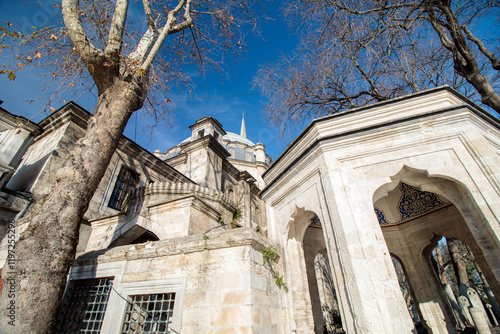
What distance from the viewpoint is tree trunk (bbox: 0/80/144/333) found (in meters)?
2.73

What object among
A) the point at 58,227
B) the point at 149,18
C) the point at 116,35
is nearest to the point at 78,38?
the point at 116,35

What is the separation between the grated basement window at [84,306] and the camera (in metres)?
4.00

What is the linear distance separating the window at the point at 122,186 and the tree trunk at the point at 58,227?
8.73 m

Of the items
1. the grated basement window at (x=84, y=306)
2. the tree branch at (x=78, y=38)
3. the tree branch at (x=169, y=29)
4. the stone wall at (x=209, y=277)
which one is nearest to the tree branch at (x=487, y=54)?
the stone wall at (x=209, y=277)

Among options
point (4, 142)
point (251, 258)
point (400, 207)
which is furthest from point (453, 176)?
point (4, 142)

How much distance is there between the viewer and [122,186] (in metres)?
12.7

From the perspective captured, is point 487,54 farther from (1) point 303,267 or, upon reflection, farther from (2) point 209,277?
(2) point 209,277

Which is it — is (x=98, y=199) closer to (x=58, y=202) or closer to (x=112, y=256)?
(x=112, y=256)

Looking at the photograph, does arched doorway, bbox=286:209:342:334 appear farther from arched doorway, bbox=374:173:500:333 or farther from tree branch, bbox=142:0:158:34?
tree branch, bbox=142:0:158:34

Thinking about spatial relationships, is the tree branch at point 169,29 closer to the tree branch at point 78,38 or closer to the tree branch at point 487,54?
the tree branch at point 78,38

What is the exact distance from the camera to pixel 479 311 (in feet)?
31.1

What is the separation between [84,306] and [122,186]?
952cm

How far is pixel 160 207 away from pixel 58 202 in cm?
470

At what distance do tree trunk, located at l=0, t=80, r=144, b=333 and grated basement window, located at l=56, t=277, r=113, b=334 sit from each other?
3.98 feet
